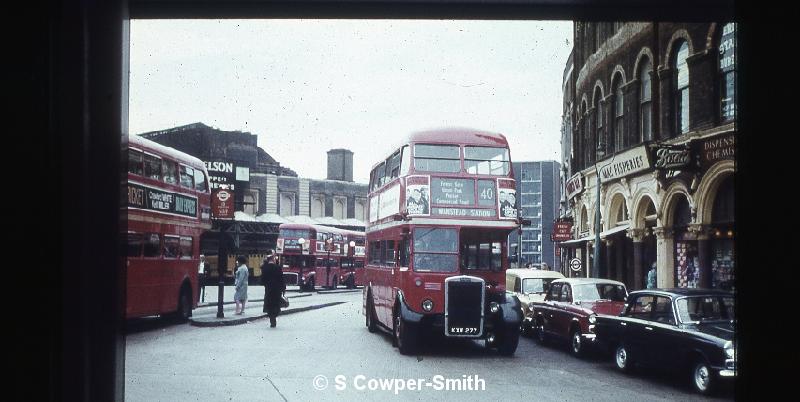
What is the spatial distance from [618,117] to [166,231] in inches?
215

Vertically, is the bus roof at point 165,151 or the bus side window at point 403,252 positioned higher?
the bus roof at point 165,151

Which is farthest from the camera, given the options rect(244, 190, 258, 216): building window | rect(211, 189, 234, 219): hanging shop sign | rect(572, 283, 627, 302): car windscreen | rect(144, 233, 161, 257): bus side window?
rect(144, 233, 161, 257): bus side window

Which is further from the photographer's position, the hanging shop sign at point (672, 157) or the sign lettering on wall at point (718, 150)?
the hanging shop sign at point (672, 157)

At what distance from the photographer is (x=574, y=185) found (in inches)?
285

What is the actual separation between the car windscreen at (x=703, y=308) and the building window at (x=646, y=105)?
6.18 ft

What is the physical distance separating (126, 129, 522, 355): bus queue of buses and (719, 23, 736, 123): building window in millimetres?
2687

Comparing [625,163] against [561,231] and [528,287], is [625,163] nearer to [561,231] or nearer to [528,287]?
[561,231]

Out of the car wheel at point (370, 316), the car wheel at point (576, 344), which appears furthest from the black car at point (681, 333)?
the car wheel at point (370, 316)

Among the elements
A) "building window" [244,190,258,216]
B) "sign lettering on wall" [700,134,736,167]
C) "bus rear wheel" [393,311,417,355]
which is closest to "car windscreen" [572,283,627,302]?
"sign lettering on wall" [700,134,736,167]

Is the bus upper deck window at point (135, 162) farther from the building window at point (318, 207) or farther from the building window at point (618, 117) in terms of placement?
the building window at point (618, 117)

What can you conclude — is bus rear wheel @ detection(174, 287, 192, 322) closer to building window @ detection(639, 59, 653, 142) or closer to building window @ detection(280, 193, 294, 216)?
building window @ detection(280, 193, 294, 216)

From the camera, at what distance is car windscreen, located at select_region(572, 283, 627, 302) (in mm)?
7887

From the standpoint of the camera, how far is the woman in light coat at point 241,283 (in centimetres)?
936

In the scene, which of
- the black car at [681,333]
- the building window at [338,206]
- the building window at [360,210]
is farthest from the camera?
the building window at [360,210]
